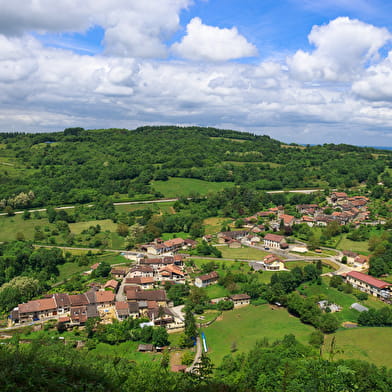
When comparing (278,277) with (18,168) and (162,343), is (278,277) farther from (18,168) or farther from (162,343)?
(18,168)

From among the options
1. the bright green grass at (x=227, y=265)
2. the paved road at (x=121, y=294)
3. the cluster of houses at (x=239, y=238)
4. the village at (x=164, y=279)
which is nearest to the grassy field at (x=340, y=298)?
the village at (x=164, y=279)

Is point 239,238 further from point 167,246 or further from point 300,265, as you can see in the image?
point 300,265

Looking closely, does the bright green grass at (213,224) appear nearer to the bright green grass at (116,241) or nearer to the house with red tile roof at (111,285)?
the bright green grass at (116,241)

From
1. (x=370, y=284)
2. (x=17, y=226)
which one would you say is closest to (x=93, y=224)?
(x=17, y=226)

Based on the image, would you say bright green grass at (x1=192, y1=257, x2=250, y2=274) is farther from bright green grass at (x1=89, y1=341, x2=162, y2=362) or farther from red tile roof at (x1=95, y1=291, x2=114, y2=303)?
bright green grass at (x1=89, y1=341, x2=162, y2=362)

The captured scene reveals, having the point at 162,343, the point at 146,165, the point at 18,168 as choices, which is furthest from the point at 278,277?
the point at 18,168
